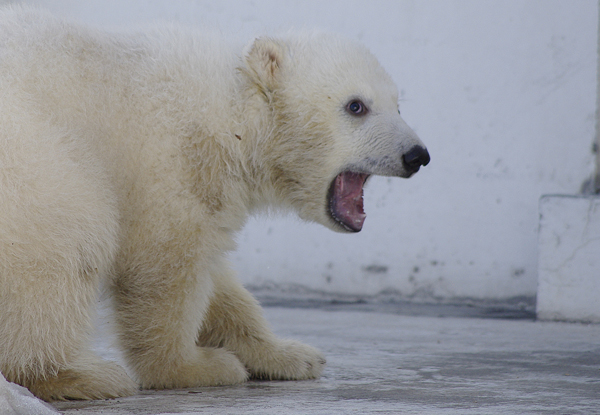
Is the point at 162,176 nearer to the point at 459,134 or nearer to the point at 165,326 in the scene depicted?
the point at 165,326

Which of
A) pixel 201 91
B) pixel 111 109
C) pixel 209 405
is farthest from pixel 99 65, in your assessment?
pixel 209 405

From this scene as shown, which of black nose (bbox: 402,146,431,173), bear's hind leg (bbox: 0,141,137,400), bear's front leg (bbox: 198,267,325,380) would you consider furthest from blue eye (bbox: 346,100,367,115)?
bear's hind leg (bbox: 0,141,137,400)

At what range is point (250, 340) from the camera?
11.3 ft

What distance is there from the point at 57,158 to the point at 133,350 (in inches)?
33.0

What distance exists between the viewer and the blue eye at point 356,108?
10.9 ft

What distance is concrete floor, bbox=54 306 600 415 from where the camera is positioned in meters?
2.59

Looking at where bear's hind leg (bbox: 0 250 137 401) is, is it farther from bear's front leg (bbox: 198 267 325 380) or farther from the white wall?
the white wall

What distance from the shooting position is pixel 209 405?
8.63ft

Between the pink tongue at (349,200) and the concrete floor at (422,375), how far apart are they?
66 centimetres

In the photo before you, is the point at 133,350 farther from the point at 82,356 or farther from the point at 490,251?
the point at 490,251

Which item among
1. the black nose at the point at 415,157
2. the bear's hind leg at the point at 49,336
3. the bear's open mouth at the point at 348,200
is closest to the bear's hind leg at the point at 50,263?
the bear's hind leg at the point at 49,336

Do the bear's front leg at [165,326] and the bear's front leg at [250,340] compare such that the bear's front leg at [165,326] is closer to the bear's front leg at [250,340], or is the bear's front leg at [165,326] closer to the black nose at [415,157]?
the bear's front leg at [250,340]

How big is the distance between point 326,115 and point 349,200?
443 mm

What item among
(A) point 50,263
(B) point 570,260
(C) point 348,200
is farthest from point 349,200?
(B) point 570,260
